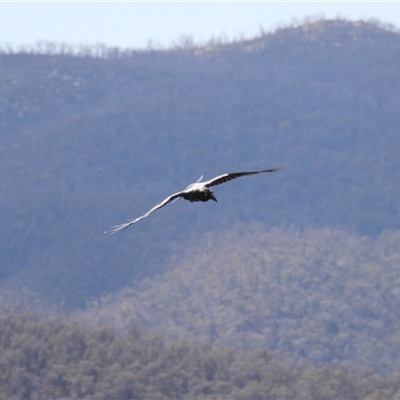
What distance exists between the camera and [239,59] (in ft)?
537

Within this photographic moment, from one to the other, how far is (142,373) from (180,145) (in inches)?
3125

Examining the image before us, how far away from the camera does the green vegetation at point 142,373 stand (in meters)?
60.0

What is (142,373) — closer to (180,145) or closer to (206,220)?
(206,220)

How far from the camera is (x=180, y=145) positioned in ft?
462

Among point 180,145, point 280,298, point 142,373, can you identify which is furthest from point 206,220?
Answer: point 142,373

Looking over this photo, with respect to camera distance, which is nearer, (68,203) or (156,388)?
(156,388)

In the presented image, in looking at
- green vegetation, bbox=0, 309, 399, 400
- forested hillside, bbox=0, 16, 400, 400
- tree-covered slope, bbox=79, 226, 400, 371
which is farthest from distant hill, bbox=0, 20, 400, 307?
green vegetation, bbox=0, 309, 399, 400

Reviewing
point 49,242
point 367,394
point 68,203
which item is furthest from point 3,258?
point 367,394

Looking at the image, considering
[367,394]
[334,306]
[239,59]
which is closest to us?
[367,394]

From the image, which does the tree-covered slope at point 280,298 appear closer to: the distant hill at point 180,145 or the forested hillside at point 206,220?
the forested hillside at point 206,220

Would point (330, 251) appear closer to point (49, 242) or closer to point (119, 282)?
point (119, 282)

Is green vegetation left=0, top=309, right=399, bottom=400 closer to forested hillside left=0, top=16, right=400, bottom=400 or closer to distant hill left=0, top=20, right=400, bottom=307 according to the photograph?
forested hillside left=0, top=16, right=400, bottom=400

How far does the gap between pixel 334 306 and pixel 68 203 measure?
34.3m

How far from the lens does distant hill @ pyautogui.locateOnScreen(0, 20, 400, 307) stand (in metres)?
115
